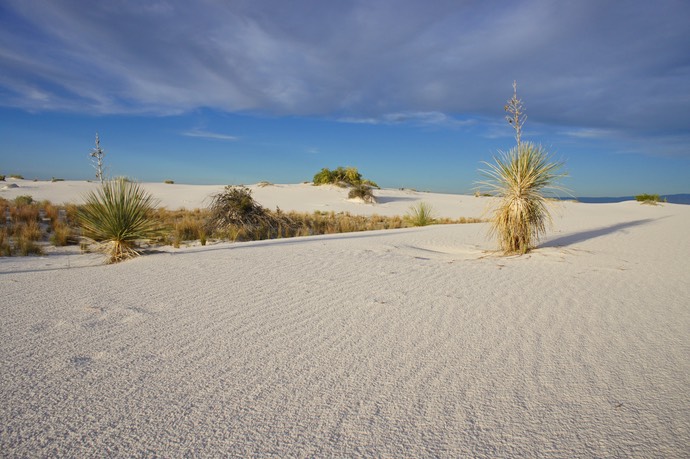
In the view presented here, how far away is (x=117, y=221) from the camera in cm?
605

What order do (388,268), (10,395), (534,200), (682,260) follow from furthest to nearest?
1. (534,200)
2. (682,260)
3. (388,268)
4. (10,395)

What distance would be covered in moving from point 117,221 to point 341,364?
523 cm

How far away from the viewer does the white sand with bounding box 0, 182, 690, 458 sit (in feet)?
5.78

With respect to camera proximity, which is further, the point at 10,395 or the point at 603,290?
the point at 603,290

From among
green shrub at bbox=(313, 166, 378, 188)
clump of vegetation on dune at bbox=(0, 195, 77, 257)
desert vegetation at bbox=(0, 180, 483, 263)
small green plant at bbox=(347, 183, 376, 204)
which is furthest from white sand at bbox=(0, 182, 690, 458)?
green shrub at bbox=(313, 166, 378, 188)

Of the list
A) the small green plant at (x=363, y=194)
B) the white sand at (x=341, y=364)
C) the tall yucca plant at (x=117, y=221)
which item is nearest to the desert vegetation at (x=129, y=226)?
the tall yucca plant at (x=117, y=221)

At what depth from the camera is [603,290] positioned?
4.42 metres

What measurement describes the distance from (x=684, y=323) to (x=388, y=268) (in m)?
3.26

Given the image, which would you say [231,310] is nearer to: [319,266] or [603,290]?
[319,266]

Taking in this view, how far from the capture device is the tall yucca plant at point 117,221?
6.06m

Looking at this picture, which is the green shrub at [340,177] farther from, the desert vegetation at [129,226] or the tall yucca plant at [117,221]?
the tall yucca plant at [117,221]

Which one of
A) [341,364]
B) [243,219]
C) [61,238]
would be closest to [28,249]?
[61,238]

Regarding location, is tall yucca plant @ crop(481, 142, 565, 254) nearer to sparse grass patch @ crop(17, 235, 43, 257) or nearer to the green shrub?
sparse grass patch @ crop(17, 235, 43, 257)

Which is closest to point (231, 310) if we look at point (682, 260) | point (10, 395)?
point (10, 395)
